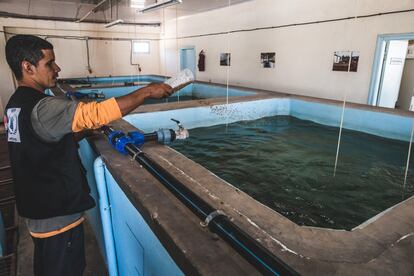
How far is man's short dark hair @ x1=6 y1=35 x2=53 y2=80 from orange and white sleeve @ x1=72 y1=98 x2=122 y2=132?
0.35m

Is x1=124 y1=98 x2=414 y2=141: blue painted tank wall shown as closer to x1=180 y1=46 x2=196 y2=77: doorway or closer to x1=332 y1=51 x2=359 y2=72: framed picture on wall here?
x1=332 y1=51 x2=359 y2=72: framed picture on wall

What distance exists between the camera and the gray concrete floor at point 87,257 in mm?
2102

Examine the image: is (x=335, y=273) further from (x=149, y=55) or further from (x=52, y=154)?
(x=149, y=55)

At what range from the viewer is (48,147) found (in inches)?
45.9

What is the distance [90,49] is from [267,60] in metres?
7.97

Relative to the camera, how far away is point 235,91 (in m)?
6.69

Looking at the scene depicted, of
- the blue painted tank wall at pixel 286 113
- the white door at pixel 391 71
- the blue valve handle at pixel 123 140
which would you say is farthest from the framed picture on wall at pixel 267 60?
the blue valve handle at pixel 123 140

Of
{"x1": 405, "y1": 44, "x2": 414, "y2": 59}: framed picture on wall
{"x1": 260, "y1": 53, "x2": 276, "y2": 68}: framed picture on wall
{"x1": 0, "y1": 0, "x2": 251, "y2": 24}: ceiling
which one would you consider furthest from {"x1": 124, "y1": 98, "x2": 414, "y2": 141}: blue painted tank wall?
{"x1": 0, "y1": 0, "x2": 251, "y2": 24}: ceiling

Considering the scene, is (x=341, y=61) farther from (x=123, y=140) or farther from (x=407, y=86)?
(x=123, y=140)

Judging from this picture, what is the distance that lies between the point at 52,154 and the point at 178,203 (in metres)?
0.63

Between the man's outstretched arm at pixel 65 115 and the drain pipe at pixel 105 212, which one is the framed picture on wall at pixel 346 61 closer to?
the drain pipe at pixel 105 212

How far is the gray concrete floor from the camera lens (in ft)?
6.89

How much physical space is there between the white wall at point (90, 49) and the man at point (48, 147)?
9.81 m

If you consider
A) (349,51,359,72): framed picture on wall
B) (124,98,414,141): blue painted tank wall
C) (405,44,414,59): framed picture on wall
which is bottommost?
(124,98,414,141): blue painted tank wall
